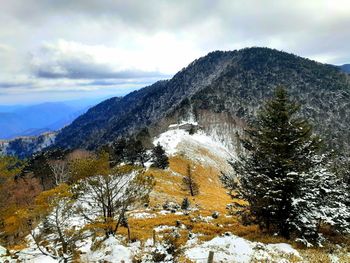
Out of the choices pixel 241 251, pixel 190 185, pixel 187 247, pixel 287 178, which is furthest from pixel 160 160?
pixel 241 251

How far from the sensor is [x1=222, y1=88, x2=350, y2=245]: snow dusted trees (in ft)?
75.7

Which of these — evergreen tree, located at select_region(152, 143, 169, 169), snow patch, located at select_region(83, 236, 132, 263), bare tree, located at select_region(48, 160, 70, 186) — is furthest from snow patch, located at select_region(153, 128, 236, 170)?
snow patch, located at select_region(83, 236, 132, 263)

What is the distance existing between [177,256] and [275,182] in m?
8.96

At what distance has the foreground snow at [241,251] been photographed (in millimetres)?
19938

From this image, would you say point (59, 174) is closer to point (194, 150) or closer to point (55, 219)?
point (194, 150)

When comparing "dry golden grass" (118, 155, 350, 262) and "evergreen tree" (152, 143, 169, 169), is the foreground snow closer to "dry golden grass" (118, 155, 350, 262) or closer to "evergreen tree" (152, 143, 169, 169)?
"dry golden grass" (118, 155, 350, 262)

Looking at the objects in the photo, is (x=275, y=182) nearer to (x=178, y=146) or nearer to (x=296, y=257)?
(x=296, y=257)

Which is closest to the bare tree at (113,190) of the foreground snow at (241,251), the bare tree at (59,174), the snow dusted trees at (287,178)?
the foreground snow at (241,251)

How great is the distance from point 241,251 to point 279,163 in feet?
24.2

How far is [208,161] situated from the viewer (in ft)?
327

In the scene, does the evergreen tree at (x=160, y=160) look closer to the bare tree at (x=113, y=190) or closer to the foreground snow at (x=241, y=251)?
the bare tree at (x=113, y=190)

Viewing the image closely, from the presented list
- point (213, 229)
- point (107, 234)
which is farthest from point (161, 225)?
point (107, 234)

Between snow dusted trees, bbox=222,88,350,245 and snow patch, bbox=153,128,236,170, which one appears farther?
snow patch, bbox=153,128,236,170

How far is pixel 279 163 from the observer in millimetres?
24219
